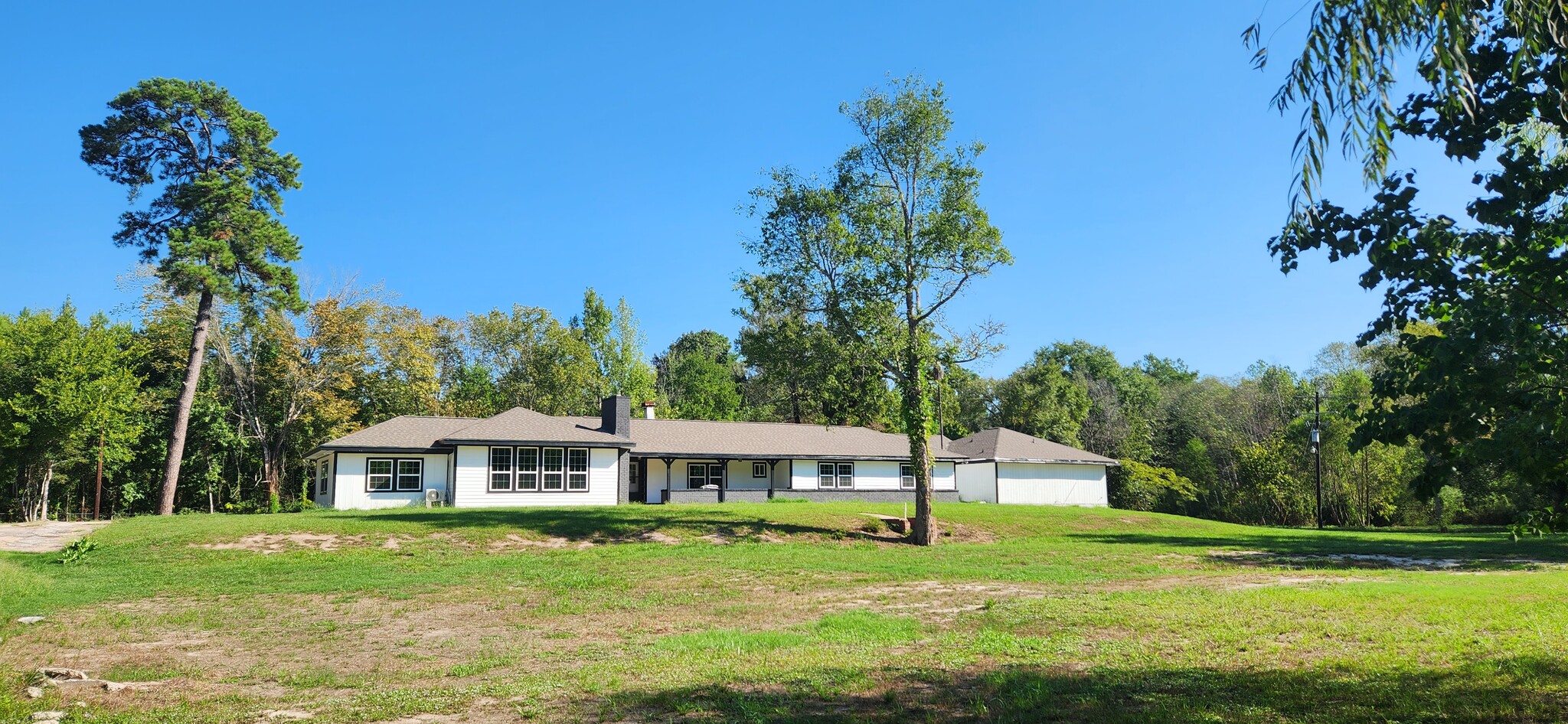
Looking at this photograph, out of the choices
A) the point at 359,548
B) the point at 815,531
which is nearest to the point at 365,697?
the point at 359,548

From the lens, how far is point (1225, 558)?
1938cm

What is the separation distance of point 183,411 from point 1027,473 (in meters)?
35.1

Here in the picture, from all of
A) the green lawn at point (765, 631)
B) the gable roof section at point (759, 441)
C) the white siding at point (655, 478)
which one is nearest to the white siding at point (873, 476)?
the gable roof section at point (759, 441)

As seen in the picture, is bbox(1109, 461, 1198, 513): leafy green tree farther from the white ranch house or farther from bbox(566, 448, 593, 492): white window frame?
bbox(566, 448, 593, 492): white window frame

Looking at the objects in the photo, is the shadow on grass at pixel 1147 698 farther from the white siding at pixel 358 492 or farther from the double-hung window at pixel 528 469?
the white siding at pixel 358 492

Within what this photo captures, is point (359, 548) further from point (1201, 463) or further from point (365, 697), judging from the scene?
point (1201, 463)

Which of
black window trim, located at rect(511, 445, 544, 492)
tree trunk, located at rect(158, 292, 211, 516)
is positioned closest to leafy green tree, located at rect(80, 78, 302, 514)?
tree trunk, located at rect(158, 292, 211, 516)

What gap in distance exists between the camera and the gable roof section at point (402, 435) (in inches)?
1235

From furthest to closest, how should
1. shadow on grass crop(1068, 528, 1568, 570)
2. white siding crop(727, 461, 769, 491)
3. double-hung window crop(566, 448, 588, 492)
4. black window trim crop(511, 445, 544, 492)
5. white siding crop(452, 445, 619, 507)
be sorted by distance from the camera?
1. white siding crop(727, 461, 769, 491)
2. double-hung window crop(566, 448, 588, 492)
3. black window trim crop(511, 445, 544, 492)
4. white siding crop(452, 445, 619, 507)
5. shadow on grass crop(1068, 528, 1568, 570)

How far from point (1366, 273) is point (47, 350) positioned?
3811 cm

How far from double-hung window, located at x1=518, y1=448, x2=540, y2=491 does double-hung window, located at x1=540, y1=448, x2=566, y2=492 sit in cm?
20

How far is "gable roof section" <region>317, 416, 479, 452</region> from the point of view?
31.4 meters

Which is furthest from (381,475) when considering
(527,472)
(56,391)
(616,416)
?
(56,391)

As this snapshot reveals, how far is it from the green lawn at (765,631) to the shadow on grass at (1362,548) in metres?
0.32
